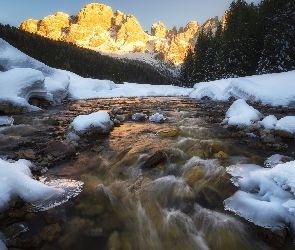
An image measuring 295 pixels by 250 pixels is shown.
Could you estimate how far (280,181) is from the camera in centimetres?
387

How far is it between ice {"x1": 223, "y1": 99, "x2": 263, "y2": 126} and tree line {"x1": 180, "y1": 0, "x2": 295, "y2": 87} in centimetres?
1999

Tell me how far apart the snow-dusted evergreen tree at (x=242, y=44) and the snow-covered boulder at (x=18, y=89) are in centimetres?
2775

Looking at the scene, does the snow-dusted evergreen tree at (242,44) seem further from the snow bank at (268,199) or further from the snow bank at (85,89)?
the snow bank at (268,199)

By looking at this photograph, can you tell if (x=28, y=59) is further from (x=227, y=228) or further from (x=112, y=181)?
(x=227, y=228)

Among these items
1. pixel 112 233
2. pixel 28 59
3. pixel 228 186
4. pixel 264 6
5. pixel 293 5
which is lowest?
pixel 112 233

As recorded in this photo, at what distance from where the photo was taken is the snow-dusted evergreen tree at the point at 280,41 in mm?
25594

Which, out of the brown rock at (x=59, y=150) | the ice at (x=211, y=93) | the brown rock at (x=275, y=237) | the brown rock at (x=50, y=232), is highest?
the ice at (x=211, y=93)

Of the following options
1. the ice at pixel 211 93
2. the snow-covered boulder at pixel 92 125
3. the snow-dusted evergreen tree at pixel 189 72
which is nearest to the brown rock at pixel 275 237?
the snow-covered boulder at pixel 92 125

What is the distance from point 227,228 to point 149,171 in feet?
7.31

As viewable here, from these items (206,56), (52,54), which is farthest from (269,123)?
(52,54)

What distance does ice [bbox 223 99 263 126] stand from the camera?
29.8 ft

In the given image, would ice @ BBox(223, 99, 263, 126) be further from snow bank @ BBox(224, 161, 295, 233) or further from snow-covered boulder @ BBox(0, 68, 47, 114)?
snow-covered boulder @ BBox(0, 68, 47, 114)

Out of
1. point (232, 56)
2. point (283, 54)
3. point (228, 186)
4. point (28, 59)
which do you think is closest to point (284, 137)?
point (228, 186)

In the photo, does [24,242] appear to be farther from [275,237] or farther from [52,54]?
[52,54]
